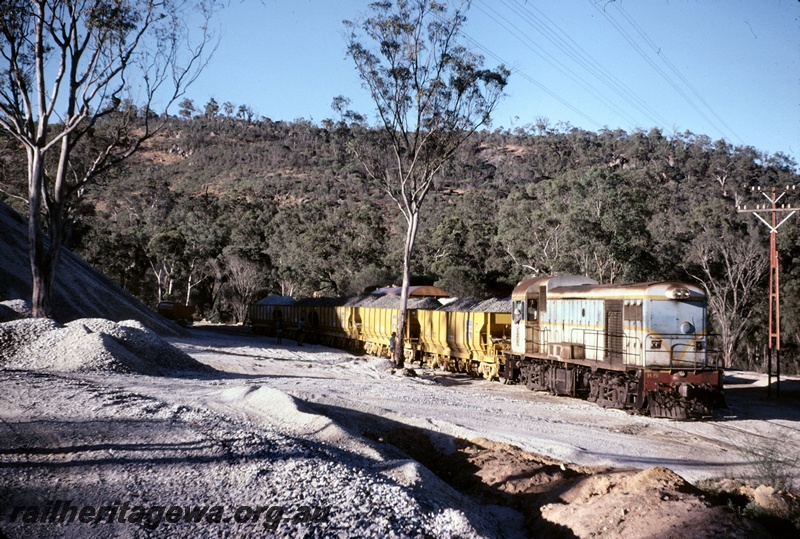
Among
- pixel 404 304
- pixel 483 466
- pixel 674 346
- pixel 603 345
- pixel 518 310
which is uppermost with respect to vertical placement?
pixel 404 304

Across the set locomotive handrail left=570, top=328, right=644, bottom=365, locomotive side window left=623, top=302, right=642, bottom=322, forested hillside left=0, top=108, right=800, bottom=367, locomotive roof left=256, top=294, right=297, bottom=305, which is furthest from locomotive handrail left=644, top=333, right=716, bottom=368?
locomotive roof left=256, top=294, right=297, bottom=305

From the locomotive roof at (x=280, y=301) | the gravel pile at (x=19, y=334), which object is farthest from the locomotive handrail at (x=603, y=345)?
the locomotive roof at (x=280, y=301)

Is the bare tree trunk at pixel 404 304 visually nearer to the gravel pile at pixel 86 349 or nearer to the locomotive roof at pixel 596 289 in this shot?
the locomotive roof at pixel 596 289

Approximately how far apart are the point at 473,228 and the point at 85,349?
5446cm

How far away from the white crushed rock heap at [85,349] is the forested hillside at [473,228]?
1030cm

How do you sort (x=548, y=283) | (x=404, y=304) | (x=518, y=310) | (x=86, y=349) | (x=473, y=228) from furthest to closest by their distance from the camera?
(x=473, y=228) < (x=404, y=304) < (x=518, y=310) < (x=548, y=283) < (x=86, y=349)

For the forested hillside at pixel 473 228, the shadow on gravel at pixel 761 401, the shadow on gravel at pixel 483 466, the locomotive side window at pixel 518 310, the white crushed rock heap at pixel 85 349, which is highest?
the forested hillside at pixel 473 228

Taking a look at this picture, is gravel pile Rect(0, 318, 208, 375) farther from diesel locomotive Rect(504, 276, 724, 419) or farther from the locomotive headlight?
the locomotive headlight

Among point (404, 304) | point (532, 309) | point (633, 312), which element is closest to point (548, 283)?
point (532, 309)

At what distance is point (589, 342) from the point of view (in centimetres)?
2056

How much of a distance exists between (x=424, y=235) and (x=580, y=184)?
3109 centimetres

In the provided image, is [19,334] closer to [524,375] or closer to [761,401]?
[524,375]

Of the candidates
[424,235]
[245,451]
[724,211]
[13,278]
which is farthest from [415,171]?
[424,235]

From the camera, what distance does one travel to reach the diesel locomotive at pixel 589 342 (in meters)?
18.0
